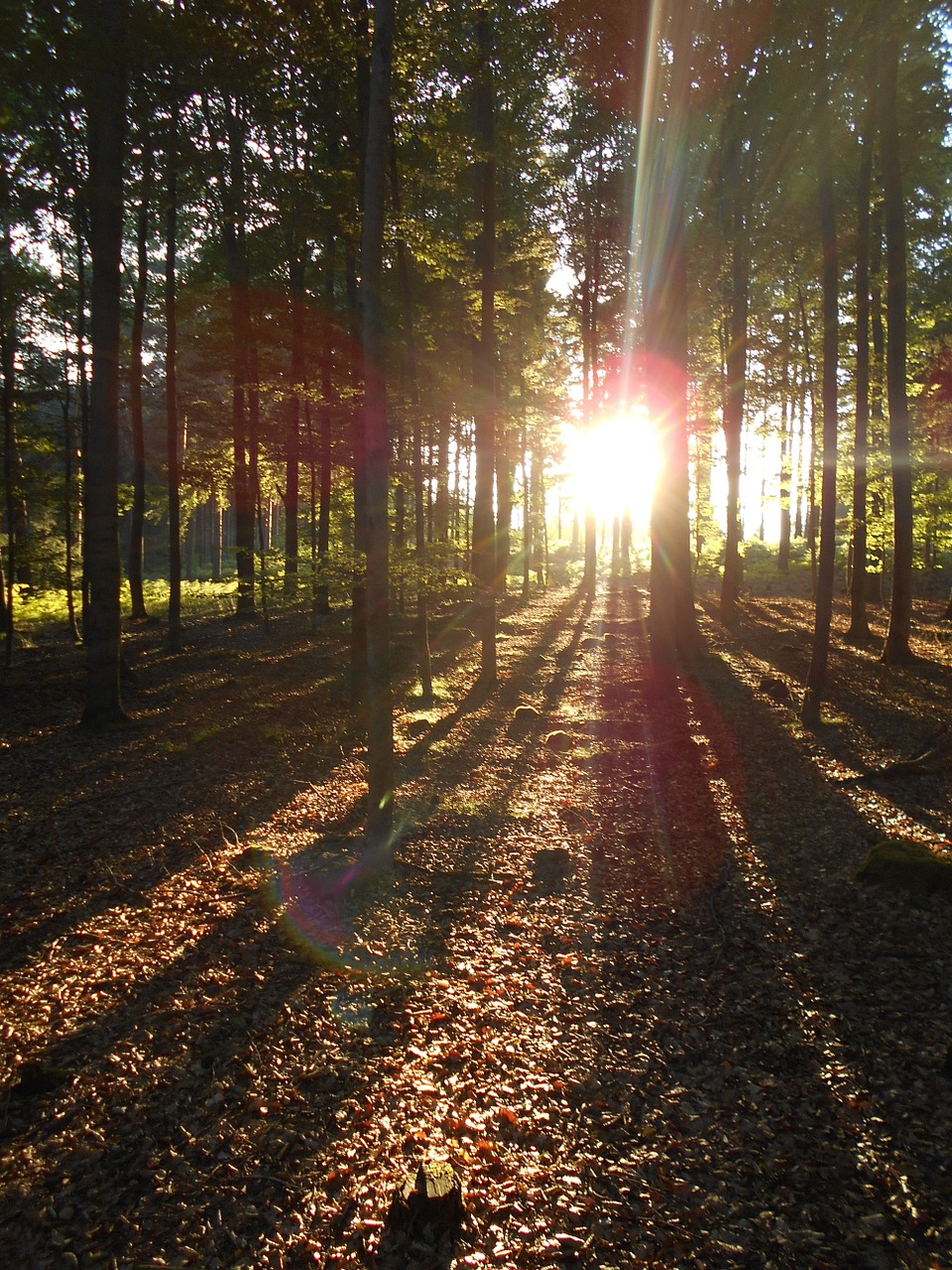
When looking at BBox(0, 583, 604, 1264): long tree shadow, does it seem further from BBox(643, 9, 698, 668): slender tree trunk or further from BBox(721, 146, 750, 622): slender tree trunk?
BBox(721, 146, 750, 622): slender tree trunk

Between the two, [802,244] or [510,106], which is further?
[802,244]

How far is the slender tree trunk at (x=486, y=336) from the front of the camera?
12391 millimetres

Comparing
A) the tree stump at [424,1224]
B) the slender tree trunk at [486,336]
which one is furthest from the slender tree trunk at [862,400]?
the tree stump at [424,1224]

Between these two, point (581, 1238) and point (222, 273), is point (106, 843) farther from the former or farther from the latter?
point (222, 273)

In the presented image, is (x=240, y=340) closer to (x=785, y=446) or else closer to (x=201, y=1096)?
(x=201, y=1096)

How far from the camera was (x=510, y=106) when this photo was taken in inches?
583

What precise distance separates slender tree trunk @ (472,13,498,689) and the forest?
0.13 m

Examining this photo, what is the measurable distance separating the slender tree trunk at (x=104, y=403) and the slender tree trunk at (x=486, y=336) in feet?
19.7

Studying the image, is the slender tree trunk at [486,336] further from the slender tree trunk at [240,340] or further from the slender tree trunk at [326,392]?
the slender tree trunk at [240,340]

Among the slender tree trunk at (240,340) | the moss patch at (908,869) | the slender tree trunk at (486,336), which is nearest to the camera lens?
the moss patch at (908,869)

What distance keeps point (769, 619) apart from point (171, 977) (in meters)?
21.0

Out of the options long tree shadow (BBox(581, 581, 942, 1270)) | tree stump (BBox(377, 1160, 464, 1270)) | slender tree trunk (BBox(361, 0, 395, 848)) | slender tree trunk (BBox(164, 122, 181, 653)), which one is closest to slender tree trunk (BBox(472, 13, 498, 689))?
slender tree trunk (BBox(361, 0, 395, 848))

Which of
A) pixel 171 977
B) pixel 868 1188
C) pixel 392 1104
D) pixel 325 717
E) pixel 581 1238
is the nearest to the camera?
pixel 581 1238

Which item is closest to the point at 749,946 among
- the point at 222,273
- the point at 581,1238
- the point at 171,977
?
the point at 581,1238
